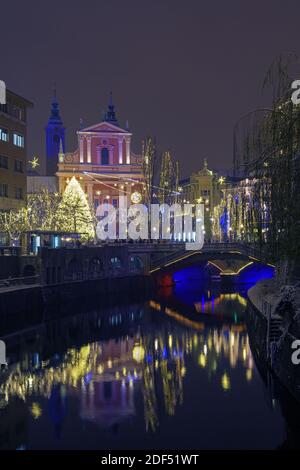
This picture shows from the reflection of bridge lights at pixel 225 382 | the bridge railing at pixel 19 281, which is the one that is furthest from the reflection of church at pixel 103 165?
the reflection of bridge lights at pixel 225 382

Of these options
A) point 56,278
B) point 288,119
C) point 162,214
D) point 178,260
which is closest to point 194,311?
point 56,278

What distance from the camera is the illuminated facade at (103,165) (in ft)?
407

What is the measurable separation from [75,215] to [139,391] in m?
57.0

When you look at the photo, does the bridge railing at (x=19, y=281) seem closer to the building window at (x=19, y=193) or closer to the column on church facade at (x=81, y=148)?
the building window at (x=19, y=193)

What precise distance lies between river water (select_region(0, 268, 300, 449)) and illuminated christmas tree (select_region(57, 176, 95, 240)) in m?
32.3

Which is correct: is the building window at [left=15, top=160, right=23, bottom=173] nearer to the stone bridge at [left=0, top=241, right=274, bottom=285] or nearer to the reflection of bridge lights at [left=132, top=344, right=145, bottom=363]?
the stone bridge at [left=0, top=241, right=274, bottom=285]

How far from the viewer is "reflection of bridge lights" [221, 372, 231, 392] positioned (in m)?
34.9

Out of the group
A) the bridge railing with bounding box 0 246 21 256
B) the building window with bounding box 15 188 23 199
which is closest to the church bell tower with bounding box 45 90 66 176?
the building window with bounding box 15 188 23 199

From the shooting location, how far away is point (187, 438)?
2695cm

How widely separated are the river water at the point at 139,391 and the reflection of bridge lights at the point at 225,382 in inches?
2.1

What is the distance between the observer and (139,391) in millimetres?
34500

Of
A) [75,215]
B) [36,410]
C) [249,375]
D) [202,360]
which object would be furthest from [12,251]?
[36,410]
